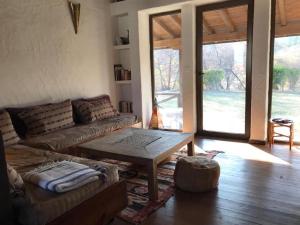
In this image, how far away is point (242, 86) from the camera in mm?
4148

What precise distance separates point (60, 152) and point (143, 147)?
957mm

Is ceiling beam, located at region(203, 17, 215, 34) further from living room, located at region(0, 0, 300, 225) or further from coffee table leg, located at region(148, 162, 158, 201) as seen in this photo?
coffee table leg, located at region(148, 162, 158, 201)

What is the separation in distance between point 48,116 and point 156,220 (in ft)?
6.54

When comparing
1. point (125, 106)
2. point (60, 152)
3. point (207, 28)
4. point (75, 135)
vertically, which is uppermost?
point (207, 28)

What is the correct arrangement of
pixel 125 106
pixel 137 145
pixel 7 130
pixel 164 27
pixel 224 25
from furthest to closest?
pixel 125 106, pixel 164 27, pixel 224 25, pixel 7 130, pixel 137 145

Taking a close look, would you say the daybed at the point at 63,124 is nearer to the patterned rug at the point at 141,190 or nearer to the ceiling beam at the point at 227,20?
the patterned rug at the point at 141,190

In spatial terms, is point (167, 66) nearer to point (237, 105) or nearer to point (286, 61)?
point (237, 105)

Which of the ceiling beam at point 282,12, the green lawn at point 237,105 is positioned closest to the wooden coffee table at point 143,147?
the green lawn at point 237,105

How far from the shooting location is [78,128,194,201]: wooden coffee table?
235 centimetres

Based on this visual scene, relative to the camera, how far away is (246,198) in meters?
2.36

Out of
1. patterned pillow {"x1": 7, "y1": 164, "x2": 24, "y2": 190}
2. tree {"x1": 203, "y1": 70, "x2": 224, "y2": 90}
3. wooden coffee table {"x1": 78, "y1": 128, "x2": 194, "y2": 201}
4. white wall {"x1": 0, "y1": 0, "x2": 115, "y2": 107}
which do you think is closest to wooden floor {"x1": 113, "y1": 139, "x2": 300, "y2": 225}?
wooden coffee table {"x1": 78, "y1": 128, "x2": 194, "y2": 201}

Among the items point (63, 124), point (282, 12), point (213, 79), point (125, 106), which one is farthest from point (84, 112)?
point (282, 12)

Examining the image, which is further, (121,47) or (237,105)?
(121,47)

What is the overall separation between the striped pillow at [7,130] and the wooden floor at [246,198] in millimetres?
1586
